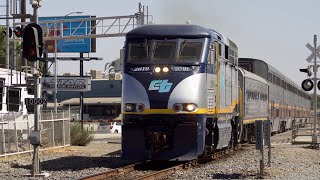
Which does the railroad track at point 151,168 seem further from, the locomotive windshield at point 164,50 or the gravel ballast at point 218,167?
the locomotive windshield at point 164,50

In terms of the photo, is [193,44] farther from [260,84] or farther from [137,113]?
[260,84]

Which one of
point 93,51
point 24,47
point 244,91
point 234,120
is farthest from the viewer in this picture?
point 93,51

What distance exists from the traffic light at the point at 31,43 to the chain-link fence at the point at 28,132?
17.3 feet

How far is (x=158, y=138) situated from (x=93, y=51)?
43.6 metres

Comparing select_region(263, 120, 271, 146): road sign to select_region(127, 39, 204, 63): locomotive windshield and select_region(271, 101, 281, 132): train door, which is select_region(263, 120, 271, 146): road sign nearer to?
select_region(127, 39, 204, 63): locomotive windshield

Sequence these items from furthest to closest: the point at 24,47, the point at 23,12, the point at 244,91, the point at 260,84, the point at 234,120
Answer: the point at 23,12 < the point at 260,84 < the point at 244,91 < the point at 234,120 < the point at 24,47

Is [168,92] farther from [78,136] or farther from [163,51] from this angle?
[78,136]

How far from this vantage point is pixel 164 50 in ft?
56.1

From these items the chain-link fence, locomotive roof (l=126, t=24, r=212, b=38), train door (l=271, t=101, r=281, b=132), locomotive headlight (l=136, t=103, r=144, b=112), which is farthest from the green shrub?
locomotive headlight (l=136, t=103, r=144, b=112)

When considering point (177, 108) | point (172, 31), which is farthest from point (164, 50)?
point (177, 108)

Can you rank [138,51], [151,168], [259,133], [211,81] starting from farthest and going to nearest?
[151,168]
[211,81]
[138,51]
[259,133]

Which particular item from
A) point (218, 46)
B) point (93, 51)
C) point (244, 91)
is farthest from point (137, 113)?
point (93, 51)

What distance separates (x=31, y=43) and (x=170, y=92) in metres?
3.79

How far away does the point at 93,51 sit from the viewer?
59188 mm
